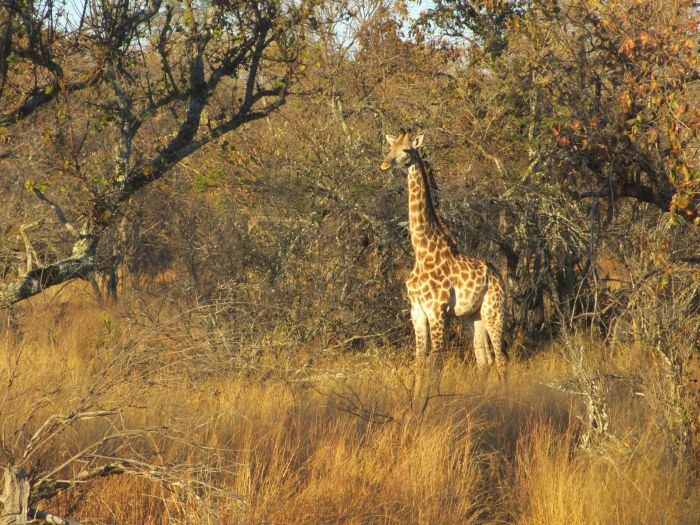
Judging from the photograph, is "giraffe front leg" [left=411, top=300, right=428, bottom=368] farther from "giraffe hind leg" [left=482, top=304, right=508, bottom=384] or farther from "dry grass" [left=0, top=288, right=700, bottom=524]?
"dry grass" [left=0, top=288, right=700, bottom=524]

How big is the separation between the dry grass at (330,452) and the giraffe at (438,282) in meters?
1.38

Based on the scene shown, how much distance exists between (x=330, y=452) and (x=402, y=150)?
339 centimetres

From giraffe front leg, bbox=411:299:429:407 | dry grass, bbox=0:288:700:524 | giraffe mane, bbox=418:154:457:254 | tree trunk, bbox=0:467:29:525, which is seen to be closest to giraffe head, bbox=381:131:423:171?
giraffe mane, bbox=418:154:457:254

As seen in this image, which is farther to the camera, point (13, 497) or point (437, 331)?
point (437, 331)

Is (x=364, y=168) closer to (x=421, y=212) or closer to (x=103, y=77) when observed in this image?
(x=421, y=212)

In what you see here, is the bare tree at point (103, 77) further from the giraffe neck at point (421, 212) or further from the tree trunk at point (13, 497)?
the tree trunk at point (13, 497)

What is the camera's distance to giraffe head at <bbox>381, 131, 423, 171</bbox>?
7.61m

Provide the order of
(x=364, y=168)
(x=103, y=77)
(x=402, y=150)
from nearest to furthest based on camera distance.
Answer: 1. (x=103, y=77)
2. (x=402, y=150)
3. (x=364, y=168)

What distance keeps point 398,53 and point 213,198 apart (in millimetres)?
3279

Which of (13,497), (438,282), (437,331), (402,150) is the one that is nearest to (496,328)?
(437,331)

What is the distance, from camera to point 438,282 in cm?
788

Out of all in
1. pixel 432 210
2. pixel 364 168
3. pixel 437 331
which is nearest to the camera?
pixel 437 331

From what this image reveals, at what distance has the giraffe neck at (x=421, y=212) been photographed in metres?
7.93

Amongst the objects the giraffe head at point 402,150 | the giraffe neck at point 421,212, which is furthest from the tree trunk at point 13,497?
the giraffe neck at point 421,212
